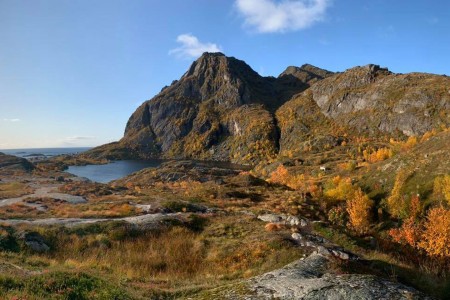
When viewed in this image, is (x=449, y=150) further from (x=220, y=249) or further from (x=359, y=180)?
(x=220, y=249)

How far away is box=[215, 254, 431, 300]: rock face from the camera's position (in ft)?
36.1

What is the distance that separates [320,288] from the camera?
11539 mm

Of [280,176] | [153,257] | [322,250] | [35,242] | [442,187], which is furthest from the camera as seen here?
[280,176]

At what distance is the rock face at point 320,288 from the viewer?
1101cm

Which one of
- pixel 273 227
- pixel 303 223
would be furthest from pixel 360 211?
pixel 273 227

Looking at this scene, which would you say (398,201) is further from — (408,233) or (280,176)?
(280,176)

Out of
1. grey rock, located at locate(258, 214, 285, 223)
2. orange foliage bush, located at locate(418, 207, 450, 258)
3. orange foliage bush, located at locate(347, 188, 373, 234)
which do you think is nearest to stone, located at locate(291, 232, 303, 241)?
grey rock, located at locate(258, 214, 285, 223)

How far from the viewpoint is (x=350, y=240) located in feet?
76.0

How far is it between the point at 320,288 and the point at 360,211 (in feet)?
291

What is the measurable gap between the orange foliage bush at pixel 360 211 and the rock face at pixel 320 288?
7788 centimetres

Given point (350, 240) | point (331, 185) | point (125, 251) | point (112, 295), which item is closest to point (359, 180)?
point (331, 185)

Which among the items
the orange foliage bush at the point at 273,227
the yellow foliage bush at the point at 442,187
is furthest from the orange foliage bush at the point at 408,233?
the orange foliage bush at the point at 273,227

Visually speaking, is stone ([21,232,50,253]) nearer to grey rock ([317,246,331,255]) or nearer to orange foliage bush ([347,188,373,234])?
grey rock ([317,246,331,255])

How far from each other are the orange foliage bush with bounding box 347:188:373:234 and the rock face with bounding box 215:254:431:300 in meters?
77.9
